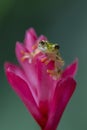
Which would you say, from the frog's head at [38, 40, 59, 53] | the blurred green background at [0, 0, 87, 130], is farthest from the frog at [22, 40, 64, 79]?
the blurred green background at [0, 0, 87, 130]

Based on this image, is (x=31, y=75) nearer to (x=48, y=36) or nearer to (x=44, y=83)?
(x=44, y=83)

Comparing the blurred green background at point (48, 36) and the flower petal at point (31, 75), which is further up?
the flower petal at point (31, 75)

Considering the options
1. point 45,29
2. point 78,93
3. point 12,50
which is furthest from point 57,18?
point 78,93

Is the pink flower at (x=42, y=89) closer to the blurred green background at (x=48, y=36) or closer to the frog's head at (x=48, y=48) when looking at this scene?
the frog's head at (x=48, y=48)

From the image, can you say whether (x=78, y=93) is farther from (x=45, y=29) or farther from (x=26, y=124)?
(x=45, y=29)

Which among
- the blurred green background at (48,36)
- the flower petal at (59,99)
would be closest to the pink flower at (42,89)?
the flower petal at (59,99)

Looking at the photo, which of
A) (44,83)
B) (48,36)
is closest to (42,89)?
(44,83)
